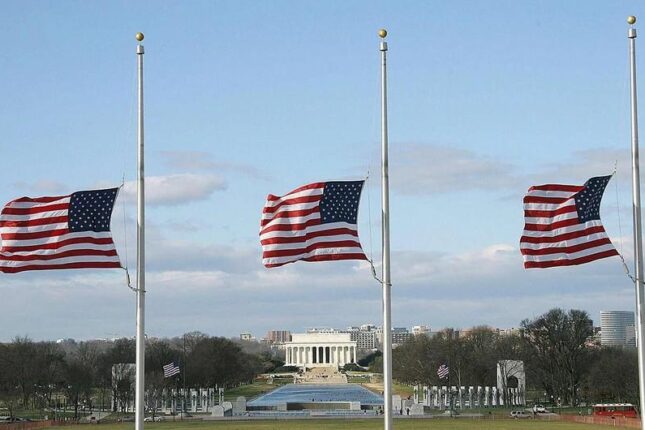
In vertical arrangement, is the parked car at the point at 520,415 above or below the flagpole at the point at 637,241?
below

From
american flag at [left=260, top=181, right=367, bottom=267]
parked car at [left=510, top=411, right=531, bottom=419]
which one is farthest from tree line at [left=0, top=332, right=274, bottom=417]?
american flag at [left=260, top=181, right=367, bottom=267]

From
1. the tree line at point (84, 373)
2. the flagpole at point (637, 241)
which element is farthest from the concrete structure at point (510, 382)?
the flagpole at point (637, 241)

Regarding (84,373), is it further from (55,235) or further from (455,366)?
(55,235)

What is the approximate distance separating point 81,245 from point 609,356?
105 meters

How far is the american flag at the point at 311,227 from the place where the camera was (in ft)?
95.4

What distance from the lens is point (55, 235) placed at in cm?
2909

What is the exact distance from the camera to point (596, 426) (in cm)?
7406

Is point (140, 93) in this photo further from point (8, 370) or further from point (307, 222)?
point (8, 370)

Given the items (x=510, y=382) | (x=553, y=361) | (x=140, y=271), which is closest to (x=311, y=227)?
(x=140, y=271)

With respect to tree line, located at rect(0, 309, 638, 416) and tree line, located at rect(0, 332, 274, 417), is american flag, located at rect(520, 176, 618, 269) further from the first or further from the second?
tree line, located at rect(0, 309, 638, 416)

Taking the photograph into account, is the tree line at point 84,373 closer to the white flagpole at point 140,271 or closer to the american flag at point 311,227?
the white flagpole at point 140,271

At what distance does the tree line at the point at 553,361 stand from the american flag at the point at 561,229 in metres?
84.2

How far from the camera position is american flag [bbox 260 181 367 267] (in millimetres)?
29078

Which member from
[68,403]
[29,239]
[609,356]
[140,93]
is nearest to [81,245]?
[29,239]
